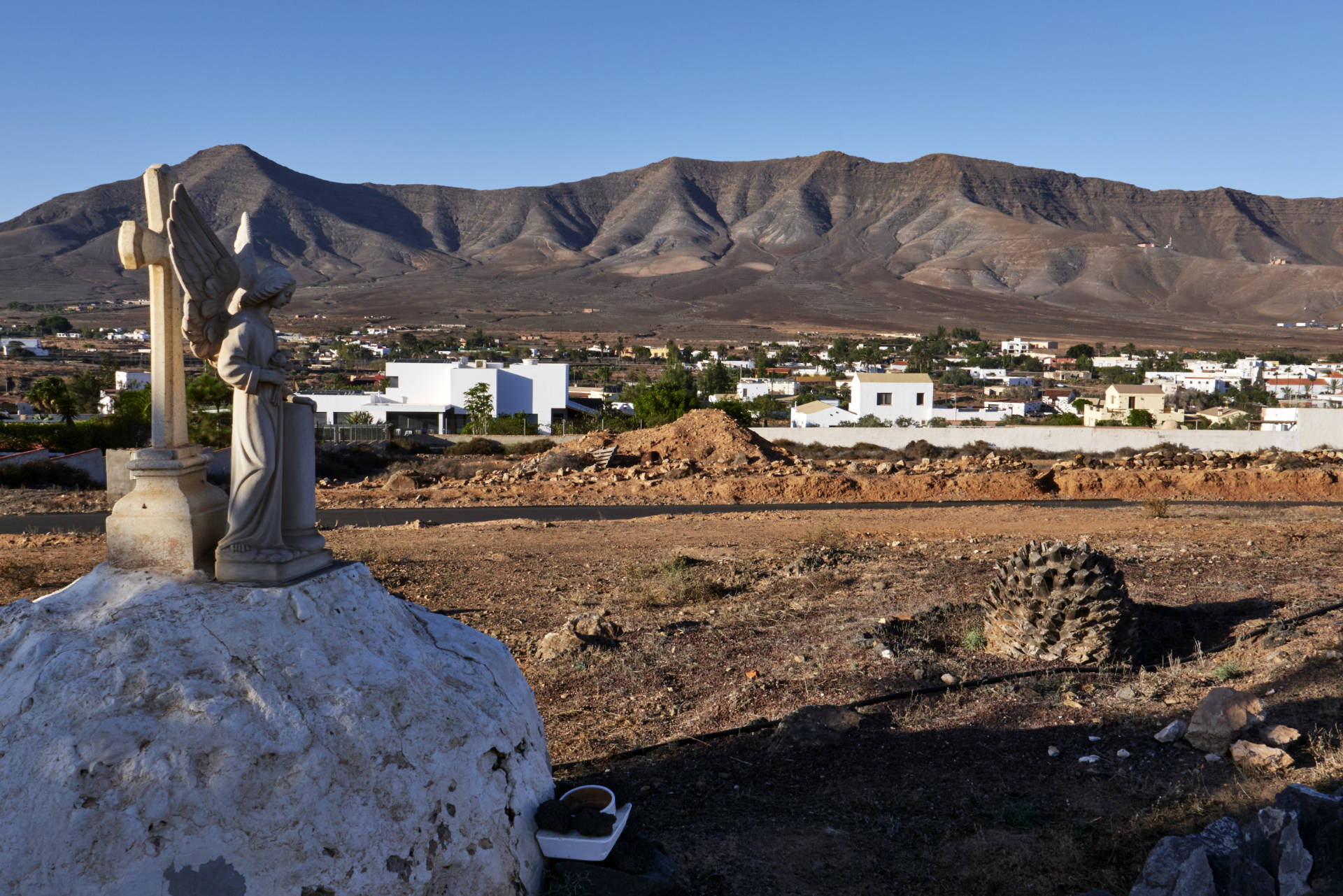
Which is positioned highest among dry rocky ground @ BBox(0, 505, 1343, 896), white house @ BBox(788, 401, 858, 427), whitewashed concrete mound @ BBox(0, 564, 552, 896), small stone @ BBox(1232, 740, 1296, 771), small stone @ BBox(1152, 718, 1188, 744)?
whitewashed concrete mound @ BBox(0, 564, 552, 896)

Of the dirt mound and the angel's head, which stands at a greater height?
the angel's head

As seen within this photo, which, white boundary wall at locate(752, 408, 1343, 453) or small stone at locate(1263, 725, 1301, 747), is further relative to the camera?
white boundary wall at locate(752, 408, 1343, 453)

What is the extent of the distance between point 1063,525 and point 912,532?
11.5 ft

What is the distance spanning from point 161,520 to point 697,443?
1236 inches

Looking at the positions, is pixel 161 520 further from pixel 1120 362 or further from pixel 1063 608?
pixel 1120 362

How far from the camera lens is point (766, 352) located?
408 feet

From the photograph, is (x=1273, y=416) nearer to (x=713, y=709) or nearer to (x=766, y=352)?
(x=713, y=709)

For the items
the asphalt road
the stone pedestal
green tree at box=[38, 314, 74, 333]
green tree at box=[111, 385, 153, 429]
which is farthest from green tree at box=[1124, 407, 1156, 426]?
green tree at box=[38, 314, 74, 333]

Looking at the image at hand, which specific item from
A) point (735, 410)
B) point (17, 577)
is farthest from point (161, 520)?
point (735, 410)

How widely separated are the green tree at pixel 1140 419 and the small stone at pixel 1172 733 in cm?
5466

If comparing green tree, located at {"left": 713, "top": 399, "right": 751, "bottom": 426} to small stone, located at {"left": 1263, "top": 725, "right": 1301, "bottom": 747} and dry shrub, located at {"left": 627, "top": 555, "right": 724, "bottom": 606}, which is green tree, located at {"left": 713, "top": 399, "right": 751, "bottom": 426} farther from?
small stone, located at {"left": 1263, "top": 725, "right": 1301, "bottom": 747}

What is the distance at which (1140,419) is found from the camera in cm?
5838

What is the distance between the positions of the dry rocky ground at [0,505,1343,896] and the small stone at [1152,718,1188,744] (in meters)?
0.05

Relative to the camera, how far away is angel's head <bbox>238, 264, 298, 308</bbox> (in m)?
5.83
